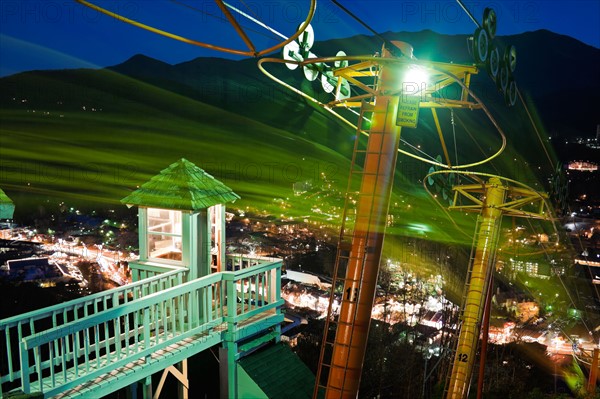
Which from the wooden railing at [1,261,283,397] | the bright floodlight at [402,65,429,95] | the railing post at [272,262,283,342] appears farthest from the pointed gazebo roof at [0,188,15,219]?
the bright floodlight at [402,65,429,95]

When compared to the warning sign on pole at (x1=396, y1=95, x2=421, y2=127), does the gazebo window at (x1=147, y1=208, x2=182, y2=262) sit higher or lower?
lower

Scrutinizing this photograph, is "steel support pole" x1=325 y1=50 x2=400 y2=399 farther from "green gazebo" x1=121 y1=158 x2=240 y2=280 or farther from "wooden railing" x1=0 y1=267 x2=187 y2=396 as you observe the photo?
"green gazebo" x1=121 y1=158 x2=240 y2=280

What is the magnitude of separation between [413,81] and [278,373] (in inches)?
232

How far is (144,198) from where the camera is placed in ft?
27.5

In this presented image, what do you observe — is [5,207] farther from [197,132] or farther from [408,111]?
[197,132]

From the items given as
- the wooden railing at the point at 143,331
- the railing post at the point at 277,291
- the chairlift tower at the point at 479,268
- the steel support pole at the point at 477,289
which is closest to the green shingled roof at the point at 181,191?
the wooden railing at the point at 143,331

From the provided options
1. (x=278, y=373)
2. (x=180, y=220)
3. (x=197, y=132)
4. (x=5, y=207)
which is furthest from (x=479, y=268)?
(x=197, y=132)

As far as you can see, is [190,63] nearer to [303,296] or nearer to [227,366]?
[303,296]

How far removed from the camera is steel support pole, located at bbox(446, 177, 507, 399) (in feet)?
32.3

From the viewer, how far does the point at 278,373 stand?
8734mm

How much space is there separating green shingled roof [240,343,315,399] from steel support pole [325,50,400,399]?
145 inches

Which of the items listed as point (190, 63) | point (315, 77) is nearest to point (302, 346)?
point (315, 77)

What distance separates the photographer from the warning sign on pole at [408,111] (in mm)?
4973

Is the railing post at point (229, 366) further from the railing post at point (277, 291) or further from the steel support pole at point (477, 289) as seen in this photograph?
the steel support pole at point (477, 289)
